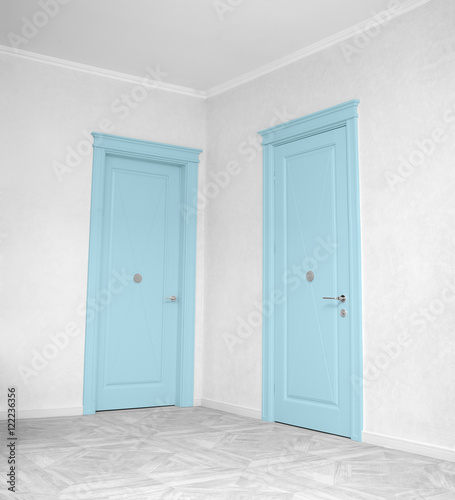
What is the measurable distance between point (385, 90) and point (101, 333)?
3014 millimetres

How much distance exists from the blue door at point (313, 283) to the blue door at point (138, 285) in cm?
116

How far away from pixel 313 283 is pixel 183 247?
1.50 metres

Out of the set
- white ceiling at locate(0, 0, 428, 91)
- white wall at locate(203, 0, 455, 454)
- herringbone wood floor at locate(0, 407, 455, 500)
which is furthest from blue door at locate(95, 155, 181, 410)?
white wall at locate(203, 0, 455, 454)

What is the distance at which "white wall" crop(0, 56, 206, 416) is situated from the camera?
4.38 m

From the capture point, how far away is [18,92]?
4.55 meters

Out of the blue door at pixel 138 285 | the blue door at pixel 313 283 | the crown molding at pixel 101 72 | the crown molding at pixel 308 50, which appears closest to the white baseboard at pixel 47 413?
the blue door at pixel 138 285

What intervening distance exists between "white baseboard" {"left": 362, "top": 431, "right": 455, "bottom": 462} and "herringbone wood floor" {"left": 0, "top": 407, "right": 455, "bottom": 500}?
60 mm

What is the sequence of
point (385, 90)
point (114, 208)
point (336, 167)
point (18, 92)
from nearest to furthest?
point (385, 90) → point (336, 167) → point (18, 92) → point (114, 208)

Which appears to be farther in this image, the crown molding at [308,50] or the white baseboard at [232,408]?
the white baseboard at [232,408]

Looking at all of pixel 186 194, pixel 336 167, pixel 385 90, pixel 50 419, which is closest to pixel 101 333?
pixel 50 419

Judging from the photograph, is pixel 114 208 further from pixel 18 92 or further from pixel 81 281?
pixel 18 92

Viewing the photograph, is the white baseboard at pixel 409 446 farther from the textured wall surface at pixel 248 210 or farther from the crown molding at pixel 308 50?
the crown molding at pixel 308 50

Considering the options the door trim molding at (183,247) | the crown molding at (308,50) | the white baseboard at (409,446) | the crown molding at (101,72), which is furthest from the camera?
the door trim molding at (183,247)

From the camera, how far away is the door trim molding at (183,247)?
4.66 m
